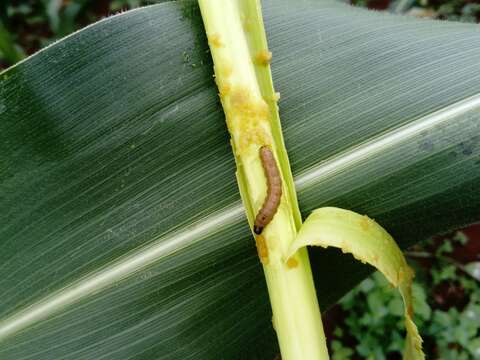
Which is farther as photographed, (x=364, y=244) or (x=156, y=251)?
(x=156, y=251)

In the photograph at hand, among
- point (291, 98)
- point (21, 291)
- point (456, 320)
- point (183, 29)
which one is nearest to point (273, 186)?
point (291, 98)

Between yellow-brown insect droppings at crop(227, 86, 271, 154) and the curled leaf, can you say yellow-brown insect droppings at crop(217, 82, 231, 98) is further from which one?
the curled leaf

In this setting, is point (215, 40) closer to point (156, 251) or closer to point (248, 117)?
point (248, 117)

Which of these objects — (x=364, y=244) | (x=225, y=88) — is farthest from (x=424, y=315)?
(x=225, y=88)

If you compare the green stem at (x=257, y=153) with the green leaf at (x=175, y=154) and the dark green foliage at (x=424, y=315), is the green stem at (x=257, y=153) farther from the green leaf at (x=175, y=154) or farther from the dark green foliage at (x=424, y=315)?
the dark green foliage at (x=424, y=315)

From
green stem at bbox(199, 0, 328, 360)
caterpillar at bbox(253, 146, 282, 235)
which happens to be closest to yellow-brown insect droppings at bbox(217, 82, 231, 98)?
green stem at bbox(199, 0, 328, 360)
